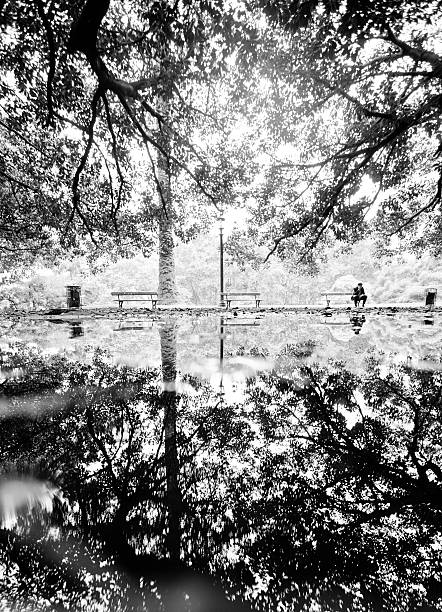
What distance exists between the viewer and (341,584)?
1.13 meters

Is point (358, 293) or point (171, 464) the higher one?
point (358, 293)

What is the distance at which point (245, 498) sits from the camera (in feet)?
5.32

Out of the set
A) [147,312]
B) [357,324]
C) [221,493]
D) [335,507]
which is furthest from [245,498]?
[147,312]

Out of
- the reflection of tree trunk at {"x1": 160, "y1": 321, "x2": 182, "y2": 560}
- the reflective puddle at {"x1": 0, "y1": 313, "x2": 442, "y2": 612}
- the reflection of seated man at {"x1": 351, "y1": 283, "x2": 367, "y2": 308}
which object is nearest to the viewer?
the reflective puddle at {"x1": 0, "y1": 313, "x2": 442, "y2": 612}

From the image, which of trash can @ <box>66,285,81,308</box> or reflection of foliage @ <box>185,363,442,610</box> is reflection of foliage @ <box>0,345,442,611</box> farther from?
trash can @ <box>66,285,81,308</box>

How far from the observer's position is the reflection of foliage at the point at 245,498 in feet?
3.75

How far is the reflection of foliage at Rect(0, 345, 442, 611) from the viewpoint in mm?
1143

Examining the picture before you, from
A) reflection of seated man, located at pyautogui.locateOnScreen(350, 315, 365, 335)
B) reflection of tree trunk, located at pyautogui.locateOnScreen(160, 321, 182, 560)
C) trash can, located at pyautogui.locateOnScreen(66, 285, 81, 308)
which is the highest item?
trash can, located at pyautogui.locateOnScreen(66, 285, 81, 308)

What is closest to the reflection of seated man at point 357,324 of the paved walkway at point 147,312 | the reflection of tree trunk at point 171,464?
the paved walkway at point 147,312

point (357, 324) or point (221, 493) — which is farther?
point (357, 324)

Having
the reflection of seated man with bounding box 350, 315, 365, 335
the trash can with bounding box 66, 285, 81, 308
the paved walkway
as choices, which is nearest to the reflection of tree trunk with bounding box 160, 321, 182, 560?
the reflection of seated man with bounding box 350, 315, 365, 335

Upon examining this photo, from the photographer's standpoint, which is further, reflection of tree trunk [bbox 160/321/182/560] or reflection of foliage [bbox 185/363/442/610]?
reflection of tree trunk [bbox 160/321/182/560]

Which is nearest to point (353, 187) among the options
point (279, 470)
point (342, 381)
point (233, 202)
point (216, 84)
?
point (233, 202)

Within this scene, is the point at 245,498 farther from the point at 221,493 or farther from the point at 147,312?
the point at 147,312
